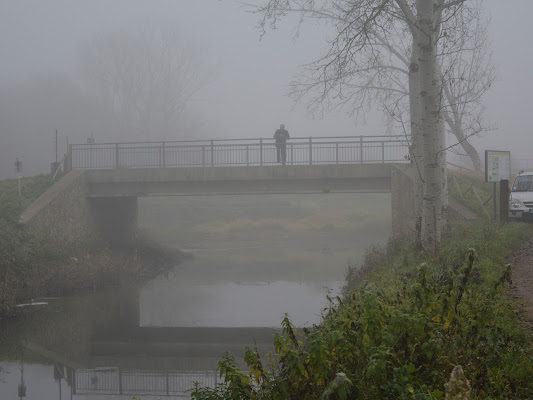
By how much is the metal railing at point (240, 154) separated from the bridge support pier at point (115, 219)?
1.56m

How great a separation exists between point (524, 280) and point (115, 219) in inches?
815

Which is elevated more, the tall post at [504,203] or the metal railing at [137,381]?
the tall post at [504,203]

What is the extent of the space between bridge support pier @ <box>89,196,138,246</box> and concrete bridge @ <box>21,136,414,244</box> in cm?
7

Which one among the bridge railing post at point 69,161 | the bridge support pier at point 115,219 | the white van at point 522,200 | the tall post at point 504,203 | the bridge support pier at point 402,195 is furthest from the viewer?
the bridge railing post at point 69,161

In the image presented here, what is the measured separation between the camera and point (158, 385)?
1113 cm

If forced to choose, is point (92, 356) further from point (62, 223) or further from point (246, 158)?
point (246, 158)

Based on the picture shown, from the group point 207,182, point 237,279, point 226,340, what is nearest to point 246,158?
point 207,182

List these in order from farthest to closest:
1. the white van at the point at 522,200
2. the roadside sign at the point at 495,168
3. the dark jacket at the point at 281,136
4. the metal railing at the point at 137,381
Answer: the dark jacket at the point at 281,136, the white van at the point at 522,200, the roadside sign at the point at 495,168, the metal railing at the point at 137,381

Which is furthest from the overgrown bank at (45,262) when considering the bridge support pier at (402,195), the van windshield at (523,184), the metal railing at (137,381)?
the van windshield at (523,184)

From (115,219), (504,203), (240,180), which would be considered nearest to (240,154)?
(240,180)

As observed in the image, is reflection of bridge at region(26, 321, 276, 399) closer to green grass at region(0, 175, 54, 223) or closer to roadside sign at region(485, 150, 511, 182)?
roadside sign at region(485, 150, 511, 182)

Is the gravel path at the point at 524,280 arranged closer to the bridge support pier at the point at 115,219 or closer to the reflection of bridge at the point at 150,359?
the reflection of bridge at the point at 150,359

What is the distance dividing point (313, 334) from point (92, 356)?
872 cm

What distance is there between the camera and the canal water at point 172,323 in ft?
38.0
